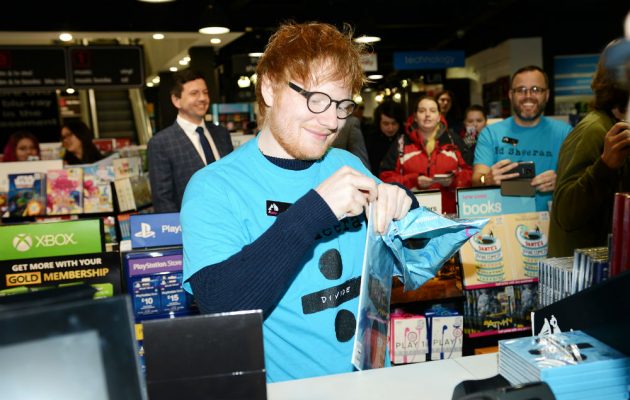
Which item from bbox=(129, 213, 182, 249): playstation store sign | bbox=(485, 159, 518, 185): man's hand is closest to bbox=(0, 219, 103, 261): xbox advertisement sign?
bbox=(129, 213, 182, 249): playstation store sign

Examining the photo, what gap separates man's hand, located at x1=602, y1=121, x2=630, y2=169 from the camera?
2098mm

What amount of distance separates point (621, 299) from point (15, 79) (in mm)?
8403

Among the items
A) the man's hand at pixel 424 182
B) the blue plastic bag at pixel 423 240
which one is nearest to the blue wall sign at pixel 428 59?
the man's hand at pixel 424 182

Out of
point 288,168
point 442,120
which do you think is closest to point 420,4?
point 442,120

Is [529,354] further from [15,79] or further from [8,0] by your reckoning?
[8,0]

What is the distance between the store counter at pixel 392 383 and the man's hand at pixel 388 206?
333 mm

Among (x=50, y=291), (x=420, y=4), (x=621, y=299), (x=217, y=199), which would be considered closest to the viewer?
(x=50, y=291)

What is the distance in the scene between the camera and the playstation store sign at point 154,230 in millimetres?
2475

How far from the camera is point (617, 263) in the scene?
142cm

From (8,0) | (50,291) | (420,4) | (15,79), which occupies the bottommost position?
(50,291)

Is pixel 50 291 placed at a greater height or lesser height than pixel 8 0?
lesser

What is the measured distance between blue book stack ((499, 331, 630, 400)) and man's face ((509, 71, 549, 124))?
2.71m

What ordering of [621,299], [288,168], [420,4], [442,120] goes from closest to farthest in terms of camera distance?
[621,299], [288,168], [442,120], [420,4]

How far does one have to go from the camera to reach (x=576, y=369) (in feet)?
3.29
